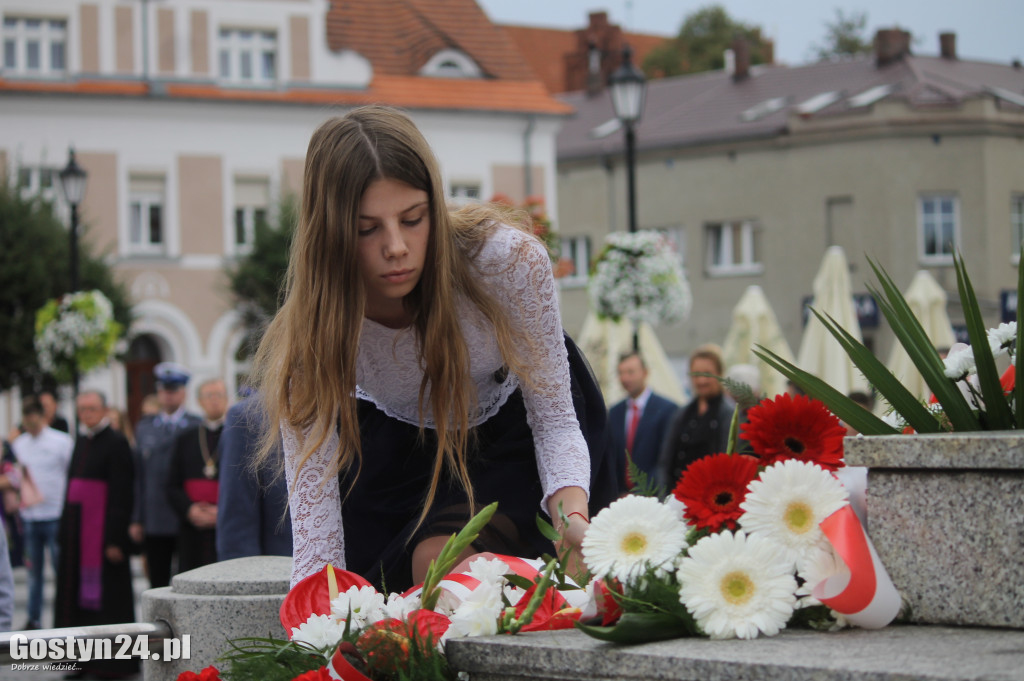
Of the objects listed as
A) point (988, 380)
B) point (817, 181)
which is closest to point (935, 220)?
point (817, 181)

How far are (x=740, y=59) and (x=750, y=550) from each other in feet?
131

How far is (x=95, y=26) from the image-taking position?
2995 centimetres

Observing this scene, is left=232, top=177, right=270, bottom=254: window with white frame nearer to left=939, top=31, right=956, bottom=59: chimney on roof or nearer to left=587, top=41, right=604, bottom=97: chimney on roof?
left=587, top=41, right=604, bottom=97: chimney on roof

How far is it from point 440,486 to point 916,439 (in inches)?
50.1

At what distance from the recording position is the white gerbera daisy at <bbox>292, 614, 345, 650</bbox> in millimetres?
2561

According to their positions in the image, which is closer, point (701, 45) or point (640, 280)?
point (640, 280)

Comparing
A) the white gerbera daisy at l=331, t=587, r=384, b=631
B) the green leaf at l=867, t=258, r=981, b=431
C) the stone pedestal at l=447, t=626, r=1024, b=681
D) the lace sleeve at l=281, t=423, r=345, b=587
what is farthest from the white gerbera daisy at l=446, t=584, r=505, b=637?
the green leaf at l=867, t=258, r=981, b=431

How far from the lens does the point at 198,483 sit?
9.45 meters

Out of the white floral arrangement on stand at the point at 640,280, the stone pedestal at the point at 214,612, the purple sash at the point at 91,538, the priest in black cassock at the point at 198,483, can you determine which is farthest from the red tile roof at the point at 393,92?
the stone pedestal at the point at 214,612

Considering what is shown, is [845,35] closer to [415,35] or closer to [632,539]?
[415,35]

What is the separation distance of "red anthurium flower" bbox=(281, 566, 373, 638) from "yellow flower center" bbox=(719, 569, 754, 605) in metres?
0.72

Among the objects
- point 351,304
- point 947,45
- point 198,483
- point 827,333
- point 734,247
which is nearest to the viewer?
point 351,304

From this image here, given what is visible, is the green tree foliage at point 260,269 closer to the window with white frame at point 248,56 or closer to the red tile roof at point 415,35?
the window with white frame at point 248,56

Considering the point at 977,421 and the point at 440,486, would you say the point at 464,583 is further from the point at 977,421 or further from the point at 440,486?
the point at 977,421
